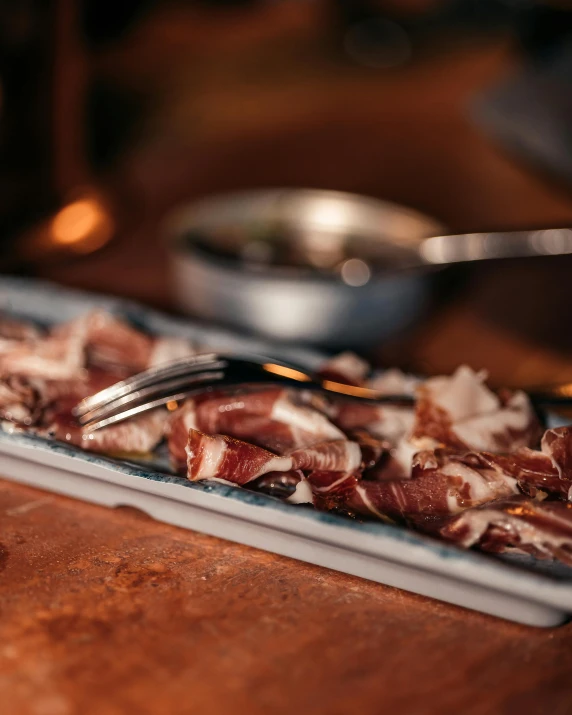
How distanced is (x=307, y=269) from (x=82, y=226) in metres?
0.82

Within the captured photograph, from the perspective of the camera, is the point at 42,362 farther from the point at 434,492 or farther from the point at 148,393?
the point at 434,492

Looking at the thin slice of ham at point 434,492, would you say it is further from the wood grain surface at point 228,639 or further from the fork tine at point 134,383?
the fork tine at point 134,383

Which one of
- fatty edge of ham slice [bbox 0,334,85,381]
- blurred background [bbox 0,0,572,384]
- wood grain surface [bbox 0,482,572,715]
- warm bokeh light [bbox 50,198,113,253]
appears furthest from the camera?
warm bokeh light [bbox 50,198,113,253]

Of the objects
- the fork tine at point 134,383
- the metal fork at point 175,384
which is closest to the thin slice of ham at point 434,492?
the metal fork at point 175,384

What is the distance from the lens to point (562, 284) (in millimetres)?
2131

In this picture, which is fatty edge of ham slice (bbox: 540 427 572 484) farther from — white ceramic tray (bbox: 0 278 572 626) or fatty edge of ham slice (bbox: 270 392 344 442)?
fatty edge of ham slice (bbox: 270 392 344 442)

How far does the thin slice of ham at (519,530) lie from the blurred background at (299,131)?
73cm

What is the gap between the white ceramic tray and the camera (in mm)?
878

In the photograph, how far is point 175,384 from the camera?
1.18 metres

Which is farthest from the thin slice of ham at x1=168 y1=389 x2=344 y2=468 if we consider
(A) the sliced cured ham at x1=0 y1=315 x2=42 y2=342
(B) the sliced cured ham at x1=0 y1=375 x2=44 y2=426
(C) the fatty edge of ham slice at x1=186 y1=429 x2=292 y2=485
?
(A) the sliced cured ham at x1=0 y1=315 x2=42 y2=342

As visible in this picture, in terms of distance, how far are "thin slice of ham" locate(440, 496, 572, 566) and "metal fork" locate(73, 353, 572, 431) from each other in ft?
1.11

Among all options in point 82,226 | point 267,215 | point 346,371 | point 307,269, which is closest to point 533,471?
point 346,371

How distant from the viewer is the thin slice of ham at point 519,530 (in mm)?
938

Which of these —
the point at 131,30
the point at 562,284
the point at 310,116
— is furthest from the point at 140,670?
the point at 131,30
